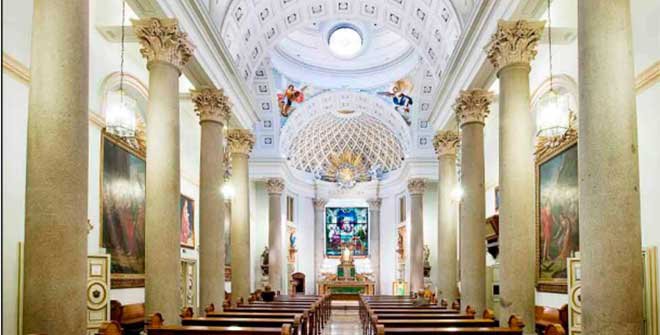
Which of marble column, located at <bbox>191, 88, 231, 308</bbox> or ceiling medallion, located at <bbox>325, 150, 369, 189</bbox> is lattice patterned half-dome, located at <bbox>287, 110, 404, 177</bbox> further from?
marble column, located at <bbox>191, 88, 231, 308</bbox>

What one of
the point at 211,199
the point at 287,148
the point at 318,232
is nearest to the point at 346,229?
the point at 318,232

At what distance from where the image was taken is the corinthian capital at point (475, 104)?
13.1 m

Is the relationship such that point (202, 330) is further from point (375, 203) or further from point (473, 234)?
point (375, 203)

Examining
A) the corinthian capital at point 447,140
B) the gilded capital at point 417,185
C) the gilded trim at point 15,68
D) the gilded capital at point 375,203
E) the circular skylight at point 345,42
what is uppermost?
the circular skylight at point 345,42

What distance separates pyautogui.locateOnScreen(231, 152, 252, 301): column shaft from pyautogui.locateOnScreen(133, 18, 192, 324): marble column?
6742 millimetres

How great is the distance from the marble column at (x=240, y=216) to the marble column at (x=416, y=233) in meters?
9.16

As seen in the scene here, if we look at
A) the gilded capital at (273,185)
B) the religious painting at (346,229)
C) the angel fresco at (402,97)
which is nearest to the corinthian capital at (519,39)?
the angel fresco at (402,97)

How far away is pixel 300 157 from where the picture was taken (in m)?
31.3

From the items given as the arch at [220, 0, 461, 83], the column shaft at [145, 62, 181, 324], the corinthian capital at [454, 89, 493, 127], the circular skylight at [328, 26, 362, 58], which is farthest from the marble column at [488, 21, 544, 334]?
the circular skylight at [328, 26, 362, 58]

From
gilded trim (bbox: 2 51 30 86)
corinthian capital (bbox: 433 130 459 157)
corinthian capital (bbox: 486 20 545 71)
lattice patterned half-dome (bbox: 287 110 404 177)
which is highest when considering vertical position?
lattice patterned half-dome (bbox: 287 110 404 177)

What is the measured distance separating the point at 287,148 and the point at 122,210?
1512 cm

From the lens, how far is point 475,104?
13.1 m

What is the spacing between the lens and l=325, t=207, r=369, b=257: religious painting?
110ft

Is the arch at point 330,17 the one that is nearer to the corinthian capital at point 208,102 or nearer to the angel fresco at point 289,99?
the corinthian capital at point 208,102
